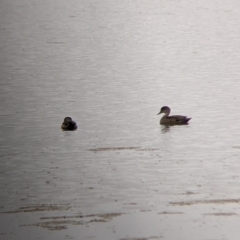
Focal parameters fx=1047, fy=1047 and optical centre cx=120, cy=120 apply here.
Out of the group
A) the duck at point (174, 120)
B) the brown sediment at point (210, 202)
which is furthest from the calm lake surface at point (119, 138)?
the duck at point (174, 120)

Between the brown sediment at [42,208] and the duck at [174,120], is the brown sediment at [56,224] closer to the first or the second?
the brown sediment at [42,208]

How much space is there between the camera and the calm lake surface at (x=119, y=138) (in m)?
14.5

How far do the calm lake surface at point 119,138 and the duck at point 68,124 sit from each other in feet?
0.78

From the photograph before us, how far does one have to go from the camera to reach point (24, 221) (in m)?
14.5

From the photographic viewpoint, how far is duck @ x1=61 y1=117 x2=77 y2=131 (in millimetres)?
22062

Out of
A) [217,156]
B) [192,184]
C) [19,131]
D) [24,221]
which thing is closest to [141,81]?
[19,131]

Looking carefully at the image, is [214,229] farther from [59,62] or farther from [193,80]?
[59,62]

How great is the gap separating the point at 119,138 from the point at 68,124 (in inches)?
53.5

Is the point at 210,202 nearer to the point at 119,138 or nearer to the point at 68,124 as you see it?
the point at 119,138

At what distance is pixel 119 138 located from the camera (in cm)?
2128

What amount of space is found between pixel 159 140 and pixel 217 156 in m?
2.26

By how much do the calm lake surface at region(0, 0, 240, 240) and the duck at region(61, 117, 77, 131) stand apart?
0.24m

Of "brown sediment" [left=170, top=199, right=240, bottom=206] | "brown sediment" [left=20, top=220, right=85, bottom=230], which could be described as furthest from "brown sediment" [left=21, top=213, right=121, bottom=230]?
"brown sediment" [left=170, top=199, right=240, bottom=206]

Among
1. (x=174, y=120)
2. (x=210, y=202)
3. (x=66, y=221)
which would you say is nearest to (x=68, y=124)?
(x=174, y=120)
